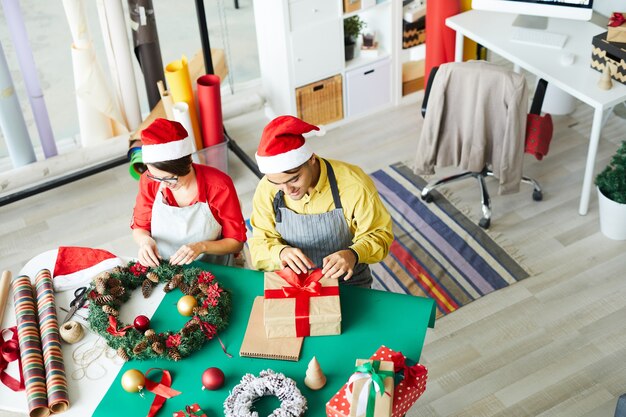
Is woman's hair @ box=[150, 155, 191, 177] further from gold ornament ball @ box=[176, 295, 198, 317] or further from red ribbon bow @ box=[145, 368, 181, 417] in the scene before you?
red ribbon bow @ box=[145, 368, 181, 417]

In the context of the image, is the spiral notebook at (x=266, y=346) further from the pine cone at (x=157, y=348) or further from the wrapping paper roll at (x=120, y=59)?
the wrapping paper roll at (x=120, y=59)

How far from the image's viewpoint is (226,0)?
4625 mm

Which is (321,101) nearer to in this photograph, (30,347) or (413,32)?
(413,32)

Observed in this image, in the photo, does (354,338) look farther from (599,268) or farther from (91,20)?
(91,20)

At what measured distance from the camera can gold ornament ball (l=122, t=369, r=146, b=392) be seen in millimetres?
2178

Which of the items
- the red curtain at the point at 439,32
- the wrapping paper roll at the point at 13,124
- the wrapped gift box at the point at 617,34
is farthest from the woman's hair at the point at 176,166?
the red curtain at the point at 439,32

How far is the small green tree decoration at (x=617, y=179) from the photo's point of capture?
3.68 meters

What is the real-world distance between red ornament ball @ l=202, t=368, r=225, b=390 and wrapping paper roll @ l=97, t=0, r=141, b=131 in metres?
2.53

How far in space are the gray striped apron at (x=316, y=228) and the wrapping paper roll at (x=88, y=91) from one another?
201cm

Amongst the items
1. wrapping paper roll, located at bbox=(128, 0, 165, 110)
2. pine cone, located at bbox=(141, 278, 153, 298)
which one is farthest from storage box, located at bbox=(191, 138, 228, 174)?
pine cone, located at bbox=(141, 278, 153, 298)

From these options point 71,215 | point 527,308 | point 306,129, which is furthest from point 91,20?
point 527,308

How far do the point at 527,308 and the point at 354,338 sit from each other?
1.50 m

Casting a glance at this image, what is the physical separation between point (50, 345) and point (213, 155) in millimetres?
2102

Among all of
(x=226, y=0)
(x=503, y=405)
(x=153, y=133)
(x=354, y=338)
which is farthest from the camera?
(x=226, y=0)
